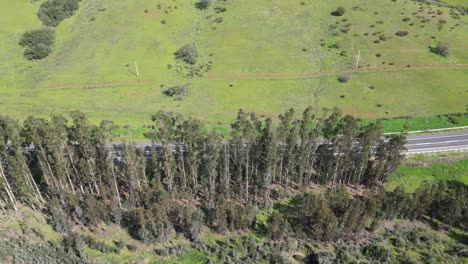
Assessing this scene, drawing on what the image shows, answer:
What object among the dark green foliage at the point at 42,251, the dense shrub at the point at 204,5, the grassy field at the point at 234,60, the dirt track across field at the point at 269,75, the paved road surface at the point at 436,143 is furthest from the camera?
the dense shrub at the point at 204,5

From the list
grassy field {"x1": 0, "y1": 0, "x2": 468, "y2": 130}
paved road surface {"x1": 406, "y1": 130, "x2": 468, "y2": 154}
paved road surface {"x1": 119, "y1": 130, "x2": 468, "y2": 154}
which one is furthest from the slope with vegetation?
grassy field {"x1": 0, "y1": 0, "x2": 468, "y2": 130}

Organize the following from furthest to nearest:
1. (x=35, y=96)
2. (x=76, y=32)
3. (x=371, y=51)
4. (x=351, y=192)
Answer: (x=76, y=32), (x=371, y=51), (x=35, y=96), (x=351, y=192)

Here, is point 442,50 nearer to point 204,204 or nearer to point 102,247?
point 204,204

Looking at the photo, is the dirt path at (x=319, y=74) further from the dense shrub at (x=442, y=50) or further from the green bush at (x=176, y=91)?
the green bush at (x=176, y=91)

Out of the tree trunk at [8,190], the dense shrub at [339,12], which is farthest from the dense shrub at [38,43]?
the dense shrub at [339,12]

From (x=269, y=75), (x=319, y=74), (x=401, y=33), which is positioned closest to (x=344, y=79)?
(x=319, y=74)

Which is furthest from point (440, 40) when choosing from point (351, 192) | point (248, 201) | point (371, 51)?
point (248, 201)

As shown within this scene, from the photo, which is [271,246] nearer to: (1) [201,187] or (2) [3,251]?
(1) [201,187]
